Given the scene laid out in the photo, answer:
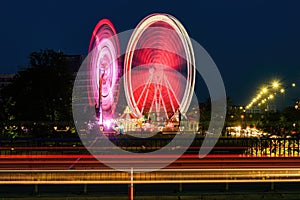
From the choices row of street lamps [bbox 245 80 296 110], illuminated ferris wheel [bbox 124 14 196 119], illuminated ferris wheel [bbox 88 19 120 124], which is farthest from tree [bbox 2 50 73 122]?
row of street lamps [bbox 245 80 296 110]

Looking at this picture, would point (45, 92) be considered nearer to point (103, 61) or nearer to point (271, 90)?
point (103, 61)

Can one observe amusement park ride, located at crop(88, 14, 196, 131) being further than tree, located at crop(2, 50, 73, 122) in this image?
No

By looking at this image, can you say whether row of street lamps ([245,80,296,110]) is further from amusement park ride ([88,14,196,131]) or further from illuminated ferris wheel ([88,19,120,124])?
illuminated ferris wheel ([88,19,120,124])

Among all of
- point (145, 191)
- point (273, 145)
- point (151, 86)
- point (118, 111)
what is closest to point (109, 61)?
point (151, 86)

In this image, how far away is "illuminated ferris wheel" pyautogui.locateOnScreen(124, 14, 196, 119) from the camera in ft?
141

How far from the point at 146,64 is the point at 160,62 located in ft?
5.05

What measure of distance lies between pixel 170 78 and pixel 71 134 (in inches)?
533

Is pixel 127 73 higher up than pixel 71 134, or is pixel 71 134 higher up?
pixel 127 73

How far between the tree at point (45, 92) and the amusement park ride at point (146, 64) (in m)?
6.31

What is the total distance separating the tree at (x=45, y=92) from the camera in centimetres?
5097

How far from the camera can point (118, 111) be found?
99500 mm

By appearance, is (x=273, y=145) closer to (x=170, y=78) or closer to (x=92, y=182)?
(x=92, y=182)

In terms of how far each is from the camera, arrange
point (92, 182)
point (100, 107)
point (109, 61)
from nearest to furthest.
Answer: point (92, 182), point (100, 107), point (109, 61)

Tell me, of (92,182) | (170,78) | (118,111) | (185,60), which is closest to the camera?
(92,182)
